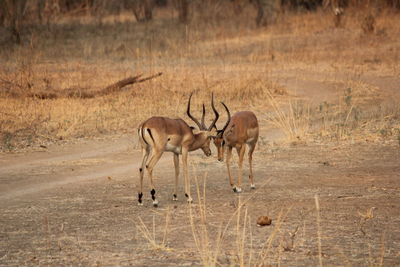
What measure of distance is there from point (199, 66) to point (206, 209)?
48.3 ft

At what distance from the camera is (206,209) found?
870 centimetres

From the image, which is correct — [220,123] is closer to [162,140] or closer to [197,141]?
[197,141]

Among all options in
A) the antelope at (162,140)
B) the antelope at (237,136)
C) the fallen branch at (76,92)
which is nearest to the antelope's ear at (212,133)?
the antelope at (237,136)

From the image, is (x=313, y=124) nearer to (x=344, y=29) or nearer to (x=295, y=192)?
(x=295, y=192)

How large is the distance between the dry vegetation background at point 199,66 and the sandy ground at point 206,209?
4.18 feet

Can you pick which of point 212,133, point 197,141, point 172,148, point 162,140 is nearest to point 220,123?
point 212,133

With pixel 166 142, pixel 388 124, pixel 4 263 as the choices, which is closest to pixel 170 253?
pixel 4 263

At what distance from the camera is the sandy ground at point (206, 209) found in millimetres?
6953

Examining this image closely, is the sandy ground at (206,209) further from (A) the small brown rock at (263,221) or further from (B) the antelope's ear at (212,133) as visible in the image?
(B) the antelope's ear at (212,133)

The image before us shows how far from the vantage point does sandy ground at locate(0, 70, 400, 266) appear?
6953 millimetres

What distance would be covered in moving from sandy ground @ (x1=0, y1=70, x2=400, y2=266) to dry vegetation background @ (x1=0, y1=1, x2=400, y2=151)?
127 centimetres

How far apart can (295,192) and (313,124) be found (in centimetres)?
543

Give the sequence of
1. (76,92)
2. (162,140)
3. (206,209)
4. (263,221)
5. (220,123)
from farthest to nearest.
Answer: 1. (76,92)
2. (220,123)
3. (162,140)
4. (206,209)
5. (263,221)

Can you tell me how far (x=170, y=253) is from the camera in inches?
275
